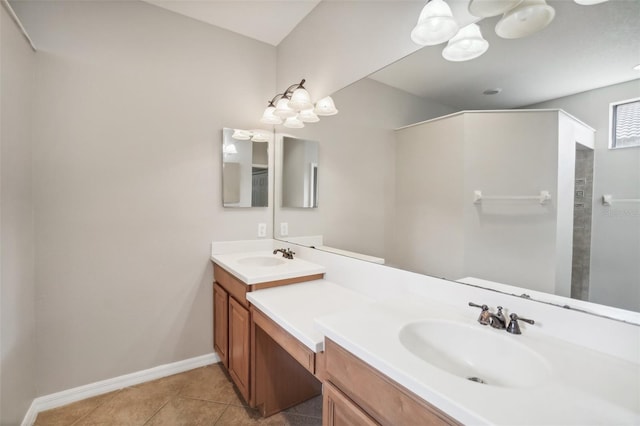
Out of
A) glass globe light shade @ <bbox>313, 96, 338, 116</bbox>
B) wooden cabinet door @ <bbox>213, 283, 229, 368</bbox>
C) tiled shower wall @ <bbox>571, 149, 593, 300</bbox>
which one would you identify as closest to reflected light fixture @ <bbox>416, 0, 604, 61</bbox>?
tiled shower wall @ <bbox>571, 149, 593, 300</bbox>

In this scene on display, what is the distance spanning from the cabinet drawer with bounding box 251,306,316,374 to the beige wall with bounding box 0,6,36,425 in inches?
48.7

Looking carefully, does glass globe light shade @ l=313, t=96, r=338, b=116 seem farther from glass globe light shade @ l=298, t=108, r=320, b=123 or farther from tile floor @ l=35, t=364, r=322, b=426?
tile floor @ l=35, t=364, r=322, b=426

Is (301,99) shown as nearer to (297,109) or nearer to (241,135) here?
(297,109)

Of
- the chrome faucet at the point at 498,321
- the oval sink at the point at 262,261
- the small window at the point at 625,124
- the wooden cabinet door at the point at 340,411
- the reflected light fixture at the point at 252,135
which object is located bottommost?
the wooden cabinet door at the point at 340,411

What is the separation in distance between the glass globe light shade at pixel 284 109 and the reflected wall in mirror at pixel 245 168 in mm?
412

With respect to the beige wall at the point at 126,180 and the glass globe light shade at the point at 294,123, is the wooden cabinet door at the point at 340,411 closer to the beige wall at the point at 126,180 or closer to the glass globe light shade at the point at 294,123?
the beige wall at the point at 126,180

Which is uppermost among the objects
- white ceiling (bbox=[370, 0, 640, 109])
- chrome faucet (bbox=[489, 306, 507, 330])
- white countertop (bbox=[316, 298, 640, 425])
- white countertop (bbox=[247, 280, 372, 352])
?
white ceiling (bbox=[370, 0, 640, 109])

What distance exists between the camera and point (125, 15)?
191 cm

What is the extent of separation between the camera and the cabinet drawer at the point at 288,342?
43.4 inches

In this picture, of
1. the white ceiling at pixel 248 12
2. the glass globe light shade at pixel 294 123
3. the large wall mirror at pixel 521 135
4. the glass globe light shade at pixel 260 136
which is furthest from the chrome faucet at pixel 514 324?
the white ceiling at pixel 248 12

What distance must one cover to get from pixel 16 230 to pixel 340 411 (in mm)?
1922

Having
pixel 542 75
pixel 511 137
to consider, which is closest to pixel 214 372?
pixel 511 137

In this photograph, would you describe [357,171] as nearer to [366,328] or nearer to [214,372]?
[366,328]

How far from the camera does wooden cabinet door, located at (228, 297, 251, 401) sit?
167 cm
